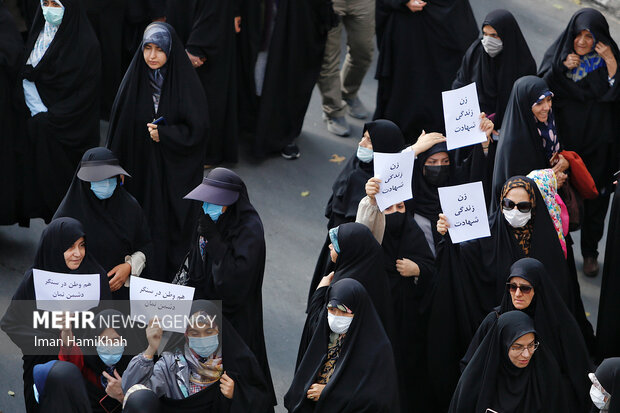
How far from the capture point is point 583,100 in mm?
7801

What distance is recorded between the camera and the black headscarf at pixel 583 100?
7793 mm

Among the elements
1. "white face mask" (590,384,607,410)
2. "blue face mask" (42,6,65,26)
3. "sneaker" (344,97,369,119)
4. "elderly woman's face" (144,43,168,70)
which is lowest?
"sneaker" (344,97,369,119)

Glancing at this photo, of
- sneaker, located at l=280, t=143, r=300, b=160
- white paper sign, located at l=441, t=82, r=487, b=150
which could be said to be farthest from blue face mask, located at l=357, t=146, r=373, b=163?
sneaker, located at l=280, t=143, r=300, b=160

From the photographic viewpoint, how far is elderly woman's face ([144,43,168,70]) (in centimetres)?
727

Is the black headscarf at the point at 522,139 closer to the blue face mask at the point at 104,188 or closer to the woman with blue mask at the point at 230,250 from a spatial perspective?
the woman with blue mask at the point at 230,250

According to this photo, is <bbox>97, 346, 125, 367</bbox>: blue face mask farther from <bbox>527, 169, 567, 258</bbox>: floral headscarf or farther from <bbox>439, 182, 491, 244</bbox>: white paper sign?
<bbox>527, 169, 567, 258</bbox>: floral headscarf

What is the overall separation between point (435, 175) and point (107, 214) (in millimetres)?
2060

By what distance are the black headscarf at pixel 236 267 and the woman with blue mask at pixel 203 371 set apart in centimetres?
41

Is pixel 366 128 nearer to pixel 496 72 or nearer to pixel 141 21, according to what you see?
pixel 496 72

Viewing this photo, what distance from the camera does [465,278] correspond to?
639 centimetres

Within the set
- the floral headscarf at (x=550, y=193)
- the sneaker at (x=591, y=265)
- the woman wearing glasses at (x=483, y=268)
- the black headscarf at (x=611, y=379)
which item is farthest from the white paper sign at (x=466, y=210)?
the sneaker at (x=591, y=265)

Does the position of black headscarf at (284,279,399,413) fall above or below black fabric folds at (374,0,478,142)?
above

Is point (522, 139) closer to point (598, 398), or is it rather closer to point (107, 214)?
point (598, 398)

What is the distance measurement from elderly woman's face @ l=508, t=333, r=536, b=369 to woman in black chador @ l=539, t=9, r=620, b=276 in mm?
2720
